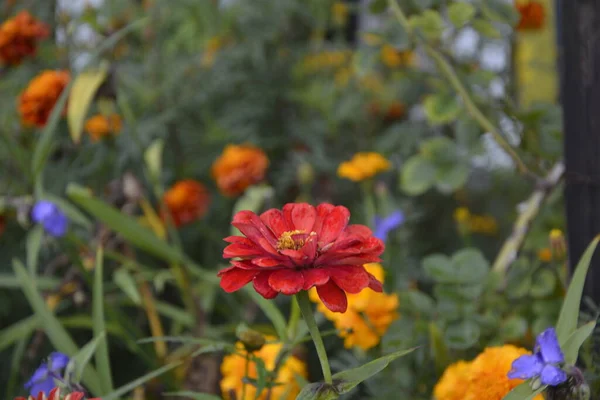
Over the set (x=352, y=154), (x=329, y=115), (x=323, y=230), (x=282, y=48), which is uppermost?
(x=323, y=230)

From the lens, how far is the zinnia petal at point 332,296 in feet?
1.53

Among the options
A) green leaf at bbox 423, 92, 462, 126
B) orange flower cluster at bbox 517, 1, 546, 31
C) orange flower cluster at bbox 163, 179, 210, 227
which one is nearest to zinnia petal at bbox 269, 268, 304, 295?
green leaf at bbox 423, 92, 462, 126

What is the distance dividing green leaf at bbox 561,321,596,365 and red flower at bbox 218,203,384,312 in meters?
0.17

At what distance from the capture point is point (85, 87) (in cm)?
111

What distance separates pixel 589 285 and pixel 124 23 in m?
1.42

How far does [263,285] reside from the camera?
47 centimetres

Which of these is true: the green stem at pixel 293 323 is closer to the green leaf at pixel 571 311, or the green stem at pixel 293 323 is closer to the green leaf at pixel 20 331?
the green leaf at pixel 571 311

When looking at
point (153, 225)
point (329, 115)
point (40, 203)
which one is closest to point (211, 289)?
point (153, 225)

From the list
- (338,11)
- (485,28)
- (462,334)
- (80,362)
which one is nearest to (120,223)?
(80,362)

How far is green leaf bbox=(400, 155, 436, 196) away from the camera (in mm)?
1043

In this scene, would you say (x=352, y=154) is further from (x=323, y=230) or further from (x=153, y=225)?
(x=323, y=230)

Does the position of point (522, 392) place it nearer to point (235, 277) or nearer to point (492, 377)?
point (492, 377)

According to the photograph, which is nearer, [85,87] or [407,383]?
[407,383]

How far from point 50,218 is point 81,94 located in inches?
9.8
